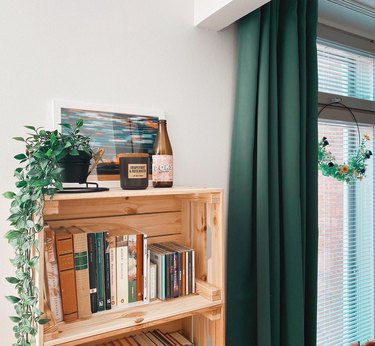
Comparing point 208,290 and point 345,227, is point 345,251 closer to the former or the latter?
point 345,227

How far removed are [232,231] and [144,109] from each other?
68 cm

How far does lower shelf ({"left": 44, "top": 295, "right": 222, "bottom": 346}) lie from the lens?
0.96 m

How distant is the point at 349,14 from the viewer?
2.03 meters

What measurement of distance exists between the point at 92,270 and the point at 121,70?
0.75 metres

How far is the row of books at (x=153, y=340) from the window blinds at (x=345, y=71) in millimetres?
1635

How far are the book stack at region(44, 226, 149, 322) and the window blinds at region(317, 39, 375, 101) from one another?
1594 mm

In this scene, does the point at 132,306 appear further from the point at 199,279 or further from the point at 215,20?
the point at 215,20

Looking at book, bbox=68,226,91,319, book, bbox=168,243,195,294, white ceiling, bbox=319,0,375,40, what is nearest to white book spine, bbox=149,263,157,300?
book, bbox=168,243,195,294

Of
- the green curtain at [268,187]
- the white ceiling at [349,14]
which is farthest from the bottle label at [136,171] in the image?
the white ceiling at [349,14]

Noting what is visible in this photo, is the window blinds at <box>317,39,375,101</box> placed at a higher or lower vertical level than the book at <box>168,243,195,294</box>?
higher

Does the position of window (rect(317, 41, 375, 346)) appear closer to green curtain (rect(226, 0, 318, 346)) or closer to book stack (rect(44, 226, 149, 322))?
green curtain (rect(226, 0, 318, 346))

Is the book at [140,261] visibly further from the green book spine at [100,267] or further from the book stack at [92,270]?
the green book spine at [100,267]

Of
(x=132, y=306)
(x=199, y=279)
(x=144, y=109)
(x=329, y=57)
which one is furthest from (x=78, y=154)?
→ (x=329, y=57)

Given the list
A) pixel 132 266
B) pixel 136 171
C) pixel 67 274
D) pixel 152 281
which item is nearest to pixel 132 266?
pixel 132 266
